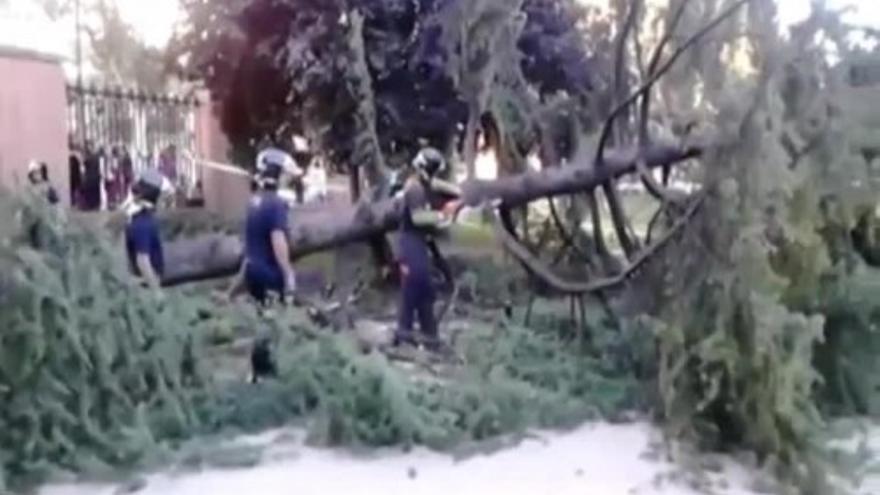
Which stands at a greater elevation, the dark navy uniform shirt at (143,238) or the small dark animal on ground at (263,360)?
the dark navy uniform shirt at (143,238)

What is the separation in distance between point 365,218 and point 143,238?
8.82ft

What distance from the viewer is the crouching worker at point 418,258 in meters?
10.3

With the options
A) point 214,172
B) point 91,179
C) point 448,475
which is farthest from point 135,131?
point 448,475

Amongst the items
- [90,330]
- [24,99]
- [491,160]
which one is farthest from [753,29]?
[24,99]

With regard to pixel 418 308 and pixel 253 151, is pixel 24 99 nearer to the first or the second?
pixel 253 151

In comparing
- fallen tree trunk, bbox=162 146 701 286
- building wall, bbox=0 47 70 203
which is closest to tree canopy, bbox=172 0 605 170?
fallen tree trunk, bbox=162 146 701 286

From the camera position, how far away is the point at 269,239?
9.80 metres

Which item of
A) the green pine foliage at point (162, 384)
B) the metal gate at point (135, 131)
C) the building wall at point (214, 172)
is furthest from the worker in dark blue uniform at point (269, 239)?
the building wall at point (214, 172)

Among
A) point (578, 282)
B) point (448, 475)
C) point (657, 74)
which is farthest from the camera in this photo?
point (578, 282)

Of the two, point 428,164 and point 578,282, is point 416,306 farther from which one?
point 578,282

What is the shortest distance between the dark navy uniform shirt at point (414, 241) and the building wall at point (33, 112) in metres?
7.20

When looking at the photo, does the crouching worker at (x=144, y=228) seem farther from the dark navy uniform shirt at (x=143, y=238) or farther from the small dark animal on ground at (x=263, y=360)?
the small dark animal on ground at (x=263, y=360)

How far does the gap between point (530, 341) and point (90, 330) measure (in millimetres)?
3522

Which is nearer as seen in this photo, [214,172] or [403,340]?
[403,340]
